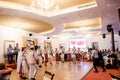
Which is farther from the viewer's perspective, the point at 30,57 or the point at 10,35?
the point at 10,35

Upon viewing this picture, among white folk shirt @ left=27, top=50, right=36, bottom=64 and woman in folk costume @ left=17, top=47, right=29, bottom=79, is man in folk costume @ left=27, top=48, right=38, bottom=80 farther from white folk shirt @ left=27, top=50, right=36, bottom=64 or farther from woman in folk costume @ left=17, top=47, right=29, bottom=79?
woman in folk costume @ left=17, top=47, right=29, bottom=79

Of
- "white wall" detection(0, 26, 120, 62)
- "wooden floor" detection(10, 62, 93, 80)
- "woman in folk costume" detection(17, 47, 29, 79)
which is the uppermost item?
"white wall" detection(0, 26, 120, 62)

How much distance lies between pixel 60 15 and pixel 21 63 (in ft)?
10.1

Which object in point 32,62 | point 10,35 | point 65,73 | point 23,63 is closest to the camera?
point 32,62

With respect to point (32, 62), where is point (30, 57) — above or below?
above

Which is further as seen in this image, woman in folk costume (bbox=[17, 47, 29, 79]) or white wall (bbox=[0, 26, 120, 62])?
white wall (bbox=[0, 26, 120, 62])

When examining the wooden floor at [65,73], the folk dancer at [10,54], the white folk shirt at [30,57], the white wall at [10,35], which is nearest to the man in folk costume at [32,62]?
the white folk shirt at [30,57]

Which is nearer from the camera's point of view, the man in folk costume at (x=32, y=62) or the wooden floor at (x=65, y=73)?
the man in folk costume at (x=32, y=62)

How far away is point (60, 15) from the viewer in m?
7.10

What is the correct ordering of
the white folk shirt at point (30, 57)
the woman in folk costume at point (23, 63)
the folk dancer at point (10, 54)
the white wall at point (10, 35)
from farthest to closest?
the white wall at point (10, 35)
the folk dancer at point (10, 54)
the woman in folk costume at point (23, 63)
the white folk shirt at point (30, 57)

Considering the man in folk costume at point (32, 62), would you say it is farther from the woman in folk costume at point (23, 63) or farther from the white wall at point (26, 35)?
the white wall at point (26, 35)

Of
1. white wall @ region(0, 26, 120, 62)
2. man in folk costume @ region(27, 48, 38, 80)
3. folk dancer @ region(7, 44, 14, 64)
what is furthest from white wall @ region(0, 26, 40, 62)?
man in folk costume @ region(27, 48, 38, 80)

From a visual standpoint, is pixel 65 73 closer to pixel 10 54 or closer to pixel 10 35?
pixel 10 54

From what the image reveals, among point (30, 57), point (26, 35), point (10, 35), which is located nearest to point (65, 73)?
point (30, 57)
